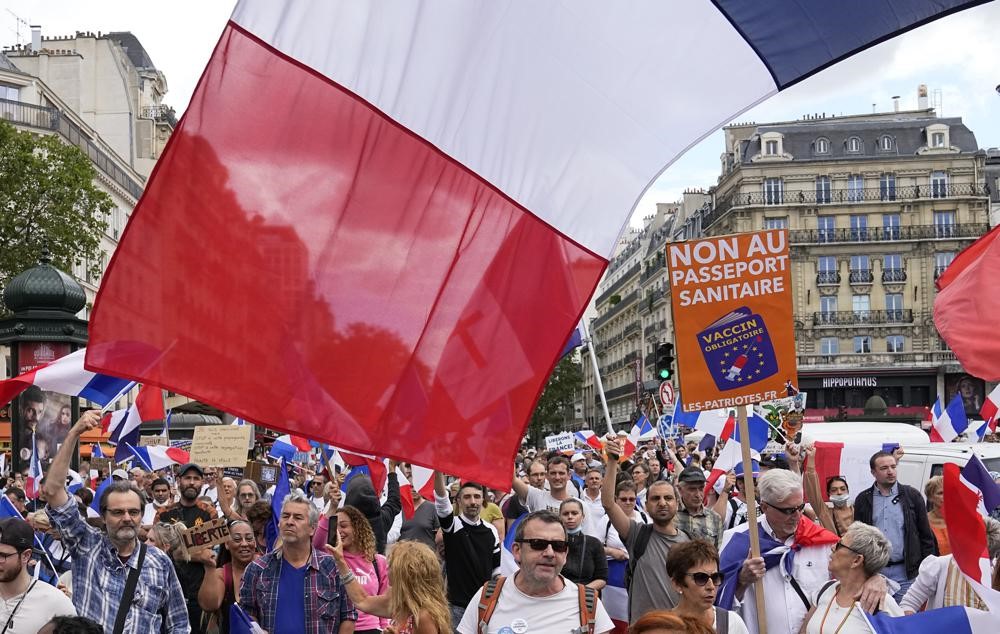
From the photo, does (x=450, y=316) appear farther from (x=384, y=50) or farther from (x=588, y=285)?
(x=384, y=50)

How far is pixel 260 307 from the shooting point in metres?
4.93

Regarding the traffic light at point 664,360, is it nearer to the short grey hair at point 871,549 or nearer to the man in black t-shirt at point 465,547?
the man in black t-shirt at point 465,547

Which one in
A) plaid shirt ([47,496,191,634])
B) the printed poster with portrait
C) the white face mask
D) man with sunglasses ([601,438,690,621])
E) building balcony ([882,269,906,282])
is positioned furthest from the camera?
building balcony ([882,269,906,282])

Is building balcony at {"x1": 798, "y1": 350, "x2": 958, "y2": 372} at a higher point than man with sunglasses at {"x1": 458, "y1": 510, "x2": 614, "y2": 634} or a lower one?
lower

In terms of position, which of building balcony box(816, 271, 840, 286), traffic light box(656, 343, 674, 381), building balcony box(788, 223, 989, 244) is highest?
building balcony box(788, 223, 989, 244)

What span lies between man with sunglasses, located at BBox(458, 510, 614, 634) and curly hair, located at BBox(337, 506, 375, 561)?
86.3 inches

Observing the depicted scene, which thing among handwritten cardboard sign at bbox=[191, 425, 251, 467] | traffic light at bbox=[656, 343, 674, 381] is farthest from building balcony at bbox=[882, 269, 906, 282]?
handwritten cardboard sign at bbox=[191, 425, 251, 467]

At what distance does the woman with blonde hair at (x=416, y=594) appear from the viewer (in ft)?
19.0

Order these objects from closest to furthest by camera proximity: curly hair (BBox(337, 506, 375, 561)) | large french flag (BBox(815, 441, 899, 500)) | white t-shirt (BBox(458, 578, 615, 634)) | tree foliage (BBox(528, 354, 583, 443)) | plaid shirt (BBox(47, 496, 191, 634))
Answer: white t-shirt (BBox(458, 578, 615, 634))
plaid shirt (BBox(47, 496, 191, 634))
curly hair (BBox(337, 506, 375, 561))
large french flag (BBox(815, 441, 899, 500))
tree foliage (BBox(528, 354, 583, 443))

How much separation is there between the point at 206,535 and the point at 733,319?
314 cm

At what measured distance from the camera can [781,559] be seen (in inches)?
255

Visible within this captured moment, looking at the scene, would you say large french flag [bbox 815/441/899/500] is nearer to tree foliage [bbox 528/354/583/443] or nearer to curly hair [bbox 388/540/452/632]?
curly hair [bbox 388/540/452/632]

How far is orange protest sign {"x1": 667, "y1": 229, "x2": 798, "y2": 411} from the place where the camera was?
6742 mm

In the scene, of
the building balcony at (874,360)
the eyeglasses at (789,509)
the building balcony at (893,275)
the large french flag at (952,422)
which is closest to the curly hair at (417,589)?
the eyeglasses at (789,509)
